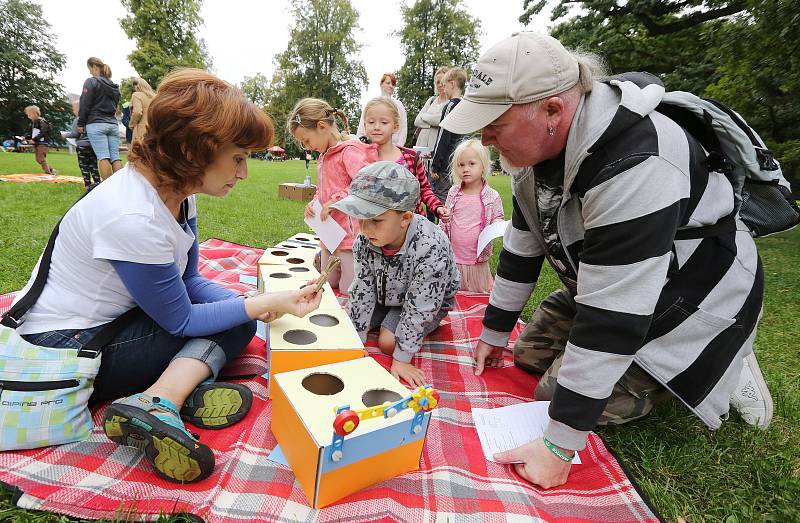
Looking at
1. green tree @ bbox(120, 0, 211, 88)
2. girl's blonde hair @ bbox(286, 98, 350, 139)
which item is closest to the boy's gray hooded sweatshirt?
girl's blonde hair @ bbox(286, 98, 350, 139)

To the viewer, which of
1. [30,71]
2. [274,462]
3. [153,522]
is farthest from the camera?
[30,71]

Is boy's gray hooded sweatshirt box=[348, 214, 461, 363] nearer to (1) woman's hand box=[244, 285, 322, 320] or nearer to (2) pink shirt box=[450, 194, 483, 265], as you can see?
(1) woman's hand box=[244, 285, 322, 320]

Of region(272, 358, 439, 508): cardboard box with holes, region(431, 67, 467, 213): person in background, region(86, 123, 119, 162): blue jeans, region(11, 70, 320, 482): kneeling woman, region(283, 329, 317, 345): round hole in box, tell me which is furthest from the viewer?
region(86, 123, 119, 162): blue jeans

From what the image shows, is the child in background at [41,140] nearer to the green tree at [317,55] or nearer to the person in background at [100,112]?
the person in background at [100,112]

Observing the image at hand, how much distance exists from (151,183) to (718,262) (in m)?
1.86

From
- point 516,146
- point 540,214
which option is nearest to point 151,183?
point 516,146

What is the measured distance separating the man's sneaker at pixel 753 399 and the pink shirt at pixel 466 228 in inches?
70.3

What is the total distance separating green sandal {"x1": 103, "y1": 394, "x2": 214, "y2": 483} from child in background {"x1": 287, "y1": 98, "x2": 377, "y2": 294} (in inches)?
72.1

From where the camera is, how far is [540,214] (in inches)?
63.2

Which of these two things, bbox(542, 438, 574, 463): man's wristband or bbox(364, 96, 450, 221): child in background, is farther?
bbox(364, 96, 450, 221): child in background

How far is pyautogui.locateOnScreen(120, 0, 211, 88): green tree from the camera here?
909 inches

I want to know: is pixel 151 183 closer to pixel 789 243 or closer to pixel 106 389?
pixel 106 389

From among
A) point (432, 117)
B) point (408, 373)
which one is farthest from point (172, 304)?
point (432, 117)

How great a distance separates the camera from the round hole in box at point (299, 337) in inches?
64.7
